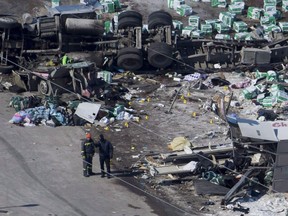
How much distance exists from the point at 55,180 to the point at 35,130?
354 cm

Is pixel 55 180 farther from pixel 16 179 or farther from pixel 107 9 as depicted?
pixel 107 9

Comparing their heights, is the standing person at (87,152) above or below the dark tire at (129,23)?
below

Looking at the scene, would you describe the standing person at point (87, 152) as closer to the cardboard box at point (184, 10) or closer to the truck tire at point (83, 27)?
the truck tire at point (83, 27)

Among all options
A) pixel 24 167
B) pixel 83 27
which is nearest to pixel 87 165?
pixel 24 167

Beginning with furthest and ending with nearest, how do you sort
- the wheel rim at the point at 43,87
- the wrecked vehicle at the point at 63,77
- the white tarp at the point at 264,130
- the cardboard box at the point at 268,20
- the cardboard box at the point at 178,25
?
1. the cardboard box at the point at 268,20
2. the cardboard box at the point at 178,25
3. the wheel rim at the point at 43,87
4. the wrecked vehicle at the point at 63,77
5. the white tarp at the point at 264,130

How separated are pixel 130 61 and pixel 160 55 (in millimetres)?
959

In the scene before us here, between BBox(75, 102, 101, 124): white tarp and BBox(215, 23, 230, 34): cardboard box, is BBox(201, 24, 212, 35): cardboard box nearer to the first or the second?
BBox(215, 23, 230, 34): cardboard box

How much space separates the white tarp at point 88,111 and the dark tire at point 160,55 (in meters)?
4.51

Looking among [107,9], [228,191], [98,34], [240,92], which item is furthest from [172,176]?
[107,9]

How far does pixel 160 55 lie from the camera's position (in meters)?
31.7

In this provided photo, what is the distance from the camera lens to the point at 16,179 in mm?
23562

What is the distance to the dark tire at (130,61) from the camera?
31.6 meters

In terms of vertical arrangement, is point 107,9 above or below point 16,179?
above

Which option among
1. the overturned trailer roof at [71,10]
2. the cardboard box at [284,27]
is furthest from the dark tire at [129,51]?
the cardboard box at [284,27]
